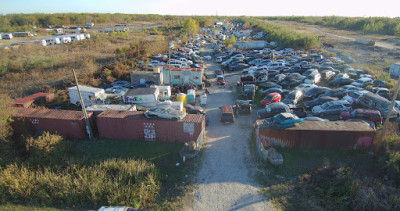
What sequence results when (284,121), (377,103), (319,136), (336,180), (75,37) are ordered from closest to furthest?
(336,180)
(319,136)
(284,121)
(377,103)
(75,37)

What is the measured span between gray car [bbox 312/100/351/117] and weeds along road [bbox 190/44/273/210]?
4.90 meters

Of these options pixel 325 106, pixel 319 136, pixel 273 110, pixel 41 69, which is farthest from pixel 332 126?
pixel 41 69

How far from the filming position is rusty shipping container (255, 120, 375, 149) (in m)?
11.4

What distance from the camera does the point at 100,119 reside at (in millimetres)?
13180

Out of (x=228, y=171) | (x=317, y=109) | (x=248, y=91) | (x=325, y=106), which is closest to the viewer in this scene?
(x=228, y=171)

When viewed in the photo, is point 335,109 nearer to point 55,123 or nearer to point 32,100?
point 55,123

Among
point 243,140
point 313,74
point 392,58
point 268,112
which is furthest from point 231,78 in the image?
point 392,58

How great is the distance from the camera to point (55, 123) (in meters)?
13.3

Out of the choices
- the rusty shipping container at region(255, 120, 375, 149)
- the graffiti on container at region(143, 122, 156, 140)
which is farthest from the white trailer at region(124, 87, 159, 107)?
the rusty shipping container at region(255, 120, 375, 149)

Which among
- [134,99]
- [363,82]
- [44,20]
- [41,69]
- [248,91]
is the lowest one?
[134,99]

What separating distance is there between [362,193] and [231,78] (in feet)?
66.4

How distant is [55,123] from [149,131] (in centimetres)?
609

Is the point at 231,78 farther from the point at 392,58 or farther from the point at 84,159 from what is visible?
the point at 392,58

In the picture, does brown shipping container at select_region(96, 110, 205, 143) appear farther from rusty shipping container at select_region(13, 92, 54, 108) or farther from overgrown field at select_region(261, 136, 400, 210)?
rusty shipping container at select_region(13, 92, 54, 108)
